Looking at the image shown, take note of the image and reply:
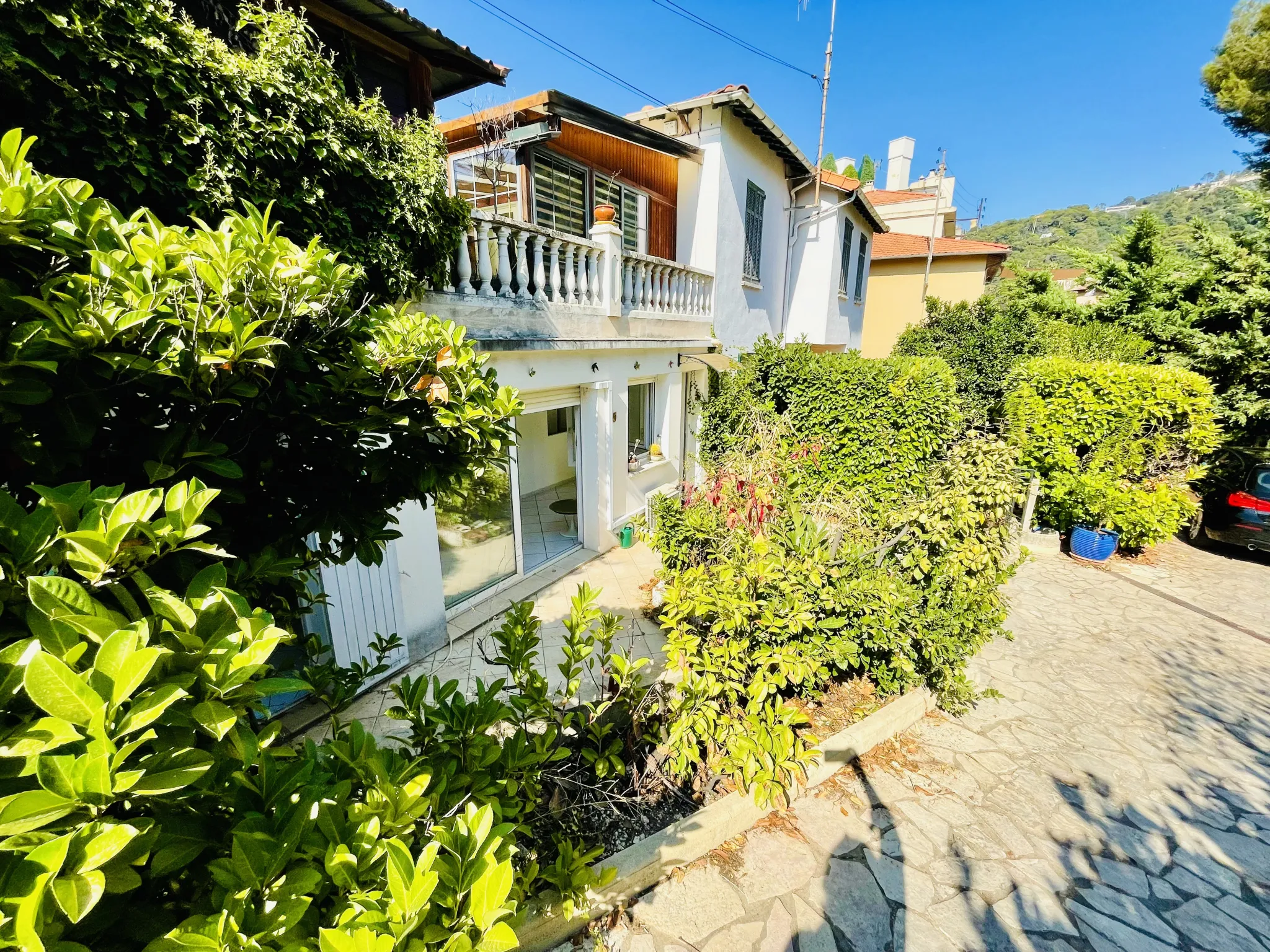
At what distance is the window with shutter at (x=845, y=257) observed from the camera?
49.3 feet

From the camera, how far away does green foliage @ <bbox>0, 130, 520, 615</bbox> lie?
125cm

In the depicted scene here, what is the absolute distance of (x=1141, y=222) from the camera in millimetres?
15789

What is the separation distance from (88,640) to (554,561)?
7.37m

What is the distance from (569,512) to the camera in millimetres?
9805

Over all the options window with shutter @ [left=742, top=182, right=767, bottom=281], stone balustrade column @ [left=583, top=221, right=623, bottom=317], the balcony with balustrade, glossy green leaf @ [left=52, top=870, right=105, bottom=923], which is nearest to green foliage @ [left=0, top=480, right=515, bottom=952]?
glossy green leaf @ [left=52, top=870, right=105, bottom=923]

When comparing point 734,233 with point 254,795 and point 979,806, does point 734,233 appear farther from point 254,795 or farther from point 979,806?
point 254,795

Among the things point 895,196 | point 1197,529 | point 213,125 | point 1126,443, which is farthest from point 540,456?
point 895,196

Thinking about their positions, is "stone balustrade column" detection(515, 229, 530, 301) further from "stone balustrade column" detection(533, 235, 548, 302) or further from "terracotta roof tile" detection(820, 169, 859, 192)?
"terracotta roof tile" detection(820, 169, 859, 192)

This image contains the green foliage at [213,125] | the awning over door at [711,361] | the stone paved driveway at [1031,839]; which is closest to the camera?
the green foliage at [213,125]

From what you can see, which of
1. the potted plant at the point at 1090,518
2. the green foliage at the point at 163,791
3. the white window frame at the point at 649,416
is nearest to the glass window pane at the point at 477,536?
the white window frame at the point at 649,416

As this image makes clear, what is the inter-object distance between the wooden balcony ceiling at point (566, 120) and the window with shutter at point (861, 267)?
34.2 feet

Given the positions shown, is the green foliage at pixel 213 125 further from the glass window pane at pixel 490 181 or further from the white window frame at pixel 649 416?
the white window frame at pixel 649 416

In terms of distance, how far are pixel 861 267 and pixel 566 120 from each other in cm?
1417

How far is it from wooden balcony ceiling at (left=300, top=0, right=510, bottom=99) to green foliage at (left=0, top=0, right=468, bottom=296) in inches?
40.9
